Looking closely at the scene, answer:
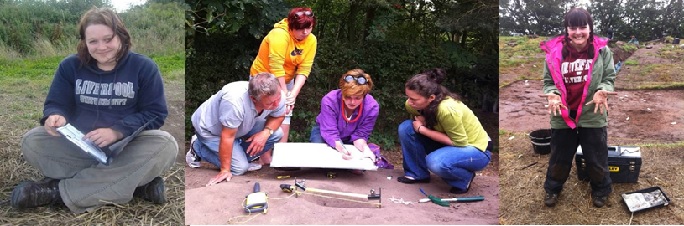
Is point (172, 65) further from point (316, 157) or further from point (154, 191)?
point (316, 157)

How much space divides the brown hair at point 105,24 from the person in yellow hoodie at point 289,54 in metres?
0.63

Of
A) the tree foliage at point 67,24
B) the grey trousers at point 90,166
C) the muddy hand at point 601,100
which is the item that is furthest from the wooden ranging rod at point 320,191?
the muddy hand at point 601,100

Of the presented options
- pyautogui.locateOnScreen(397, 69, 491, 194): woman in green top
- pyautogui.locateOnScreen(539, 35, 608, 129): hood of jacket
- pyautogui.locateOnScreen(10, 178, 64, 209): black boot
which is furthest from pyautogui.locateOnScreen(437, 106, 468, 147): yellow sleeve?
pyautogui.locateOnScreen(10, 178, 64, 209): black boot

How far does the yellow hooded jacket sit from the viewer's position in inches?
119

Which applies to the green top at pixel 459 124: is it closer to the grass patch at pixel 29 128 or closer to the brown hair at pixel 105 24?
the grass patch at pixel 29 128

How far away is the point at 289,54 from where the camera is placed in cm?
308

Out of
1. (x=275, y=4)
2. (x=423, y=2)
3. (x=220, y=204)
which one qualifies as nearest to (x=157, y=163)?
(x=220, y=204)

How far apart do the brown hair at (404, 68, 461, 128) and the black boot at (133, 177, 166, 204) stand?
1.29 meters

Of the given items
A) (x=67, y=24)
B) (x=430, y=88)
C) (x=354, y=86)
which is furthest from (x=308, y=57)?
(x=67, y=24)

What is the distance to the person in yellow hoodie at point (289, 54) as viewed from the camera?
300cm

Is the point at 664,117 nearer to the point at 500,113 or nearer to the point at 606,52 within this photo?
the point at 606,52

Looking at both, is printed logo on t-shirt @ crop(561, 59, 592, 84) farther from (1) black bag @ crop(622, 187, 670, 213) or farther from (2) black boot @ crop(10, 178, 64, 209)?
(2) black boot @ crop(10, 178, 64, 209)

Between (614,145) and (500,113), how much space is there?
586 mm

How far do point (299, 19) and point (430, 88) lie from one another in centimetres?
71
